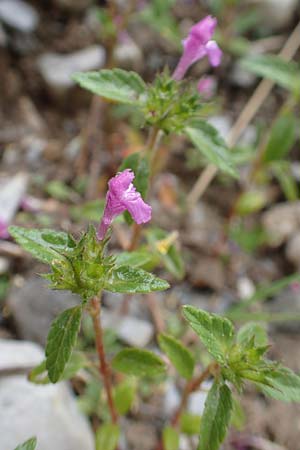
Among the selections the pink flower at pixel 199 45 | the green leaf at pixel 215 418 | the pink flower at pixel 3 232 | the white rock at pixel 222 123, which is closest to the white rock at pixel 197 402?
the green leaf at pixel 215 418

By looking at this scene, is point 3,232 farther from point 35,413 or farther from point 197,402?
point 197,402

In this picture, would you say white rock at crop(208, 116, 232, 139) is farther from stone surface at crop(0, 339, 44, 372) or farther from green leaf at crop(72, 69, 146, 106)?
stone surface at crop(0, 339, 44, 372)

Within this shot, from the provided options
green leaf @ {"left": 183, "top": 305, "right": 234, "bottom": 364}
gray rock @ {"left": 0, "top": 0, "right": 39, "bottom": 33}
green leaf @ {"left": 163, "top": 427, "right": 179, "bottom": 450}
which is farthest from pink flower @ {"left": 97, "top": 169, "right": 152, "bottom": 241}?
gray rock @ {"left": 0, "top": 0, "right": 39, "bottom": 33}

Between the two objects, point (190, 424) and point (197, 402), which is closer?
point (190, 424)

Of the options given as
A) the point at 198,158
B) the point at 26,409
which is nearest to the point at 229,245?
the point at 198,158

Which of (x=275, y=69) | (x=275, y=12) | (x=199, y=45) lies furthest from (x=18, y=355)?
(x=275, y=12)

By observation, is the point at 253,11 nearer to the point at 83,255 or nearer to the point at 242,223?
the point at 242,223
